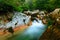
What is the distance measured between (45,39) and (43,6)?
1469 inches

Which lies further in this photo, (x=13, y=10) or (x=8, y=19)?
(x=13, y=10)

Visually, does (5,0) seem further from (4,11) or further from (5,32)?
(5,32)

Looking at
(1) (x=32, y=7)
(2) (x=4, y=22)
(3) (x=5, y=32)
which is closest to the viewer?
(3) (x=5, y=32)

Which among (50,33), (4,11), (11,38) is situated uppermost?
(4,11)

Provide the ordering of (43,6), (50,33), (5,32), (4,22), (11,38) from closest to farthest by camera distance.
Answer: (50,33) → (11,38) → (5,32) → (4,22) → (43,6)

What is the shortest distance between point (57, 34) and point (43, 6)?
126 ft

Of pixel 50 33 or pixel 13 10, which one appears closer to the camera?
pixel 50 33

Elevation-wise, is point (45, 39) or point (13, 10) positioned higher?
point (13, 10)

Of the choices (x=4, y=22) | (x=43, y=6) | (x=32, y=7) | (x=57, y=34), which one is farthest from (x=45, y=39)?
(x=32, y=7)

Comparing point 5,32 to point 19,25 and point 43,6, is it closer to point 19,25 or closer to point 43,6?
point 19,25

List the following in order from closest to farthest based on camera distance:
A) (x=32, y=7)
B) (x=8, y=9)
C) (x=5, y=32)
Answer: (x=5, y=32), (x=8, y=9), (x=32, y=7)

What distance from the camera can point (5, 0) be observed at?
2578cm

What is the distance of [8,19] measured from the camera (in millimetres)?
25344

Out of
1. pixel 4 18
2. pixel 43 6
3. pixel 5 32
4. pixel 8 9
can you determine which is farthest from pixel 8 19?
pixel 43 6
